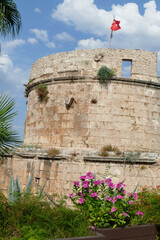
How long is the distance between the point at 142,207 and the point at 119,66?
7365mm

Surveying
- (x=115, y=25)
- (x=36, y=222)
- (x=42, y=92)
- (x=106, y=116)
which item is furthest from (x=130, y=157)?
(x=115, y=25)

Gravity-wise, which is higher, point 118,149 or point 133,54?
point 133,54

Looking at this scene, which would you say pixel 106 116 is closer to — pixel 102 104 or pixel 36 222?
pixel 102 104

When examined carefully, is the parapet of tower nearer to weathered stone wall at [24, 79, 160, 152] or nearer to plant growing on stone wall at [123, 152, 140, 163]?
weathered stone wall at [24, 79, 160, 152]

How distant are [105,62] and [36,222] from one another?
8713mm

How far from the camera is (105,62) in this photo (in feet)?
35.4

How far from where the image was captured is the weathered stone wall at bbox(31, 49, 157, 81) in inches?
425

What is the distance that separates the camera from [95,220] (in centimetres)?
374

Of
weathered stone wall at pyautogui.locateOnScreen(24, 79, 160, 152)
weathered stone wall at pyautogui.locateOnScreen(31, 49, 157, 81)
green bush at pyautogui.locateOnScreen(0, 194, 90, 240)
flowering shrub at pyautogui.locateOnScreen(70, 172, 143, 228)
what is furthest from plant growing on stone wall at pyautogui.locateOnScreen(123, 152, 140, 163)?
green bush at pyautogui.locateOnScreen(0, 194, 90, 240)

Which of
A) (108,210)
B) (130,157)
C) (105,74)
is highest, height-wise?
(105,74)

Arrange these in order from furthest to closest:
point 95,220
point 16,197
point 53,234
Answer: point 16,197, point 95,220, point 53,234

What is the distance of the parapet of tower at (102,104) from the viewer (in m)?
10.4

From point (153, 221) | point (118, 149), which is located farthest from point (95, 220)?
point (118, 149)

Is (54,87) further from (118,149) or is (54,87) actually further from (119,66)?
(118,149)
